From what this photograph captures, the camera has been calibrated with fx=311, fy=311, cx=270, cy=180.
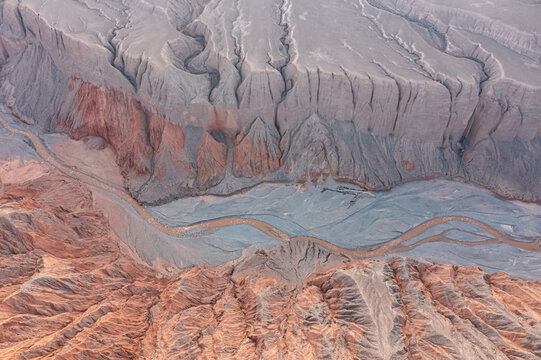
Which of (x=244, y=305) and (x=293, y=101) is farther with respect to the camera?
(x=293, y=101)

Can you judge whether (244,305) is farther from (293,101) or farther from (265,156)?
(293,101)

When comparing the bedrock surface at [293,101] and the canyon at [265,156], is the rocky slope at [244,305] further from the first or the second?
the bedrock surface at [293,101]

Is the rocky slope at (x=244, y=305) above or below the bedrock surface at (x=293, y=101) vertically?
below

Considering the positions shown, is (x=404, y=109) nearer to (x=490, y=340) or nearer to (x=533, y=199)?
(x=533, y=199)

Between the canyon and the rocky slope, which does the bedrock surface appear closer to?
the canyon

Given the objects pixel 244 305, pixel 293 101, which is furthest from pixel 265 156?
pixel 244 305

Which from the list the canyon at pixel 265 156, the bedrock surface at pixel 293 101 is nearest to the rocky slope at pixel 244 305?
the canyon at pixel 265 156

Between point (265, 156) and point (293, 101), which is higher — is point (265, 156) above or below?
below
